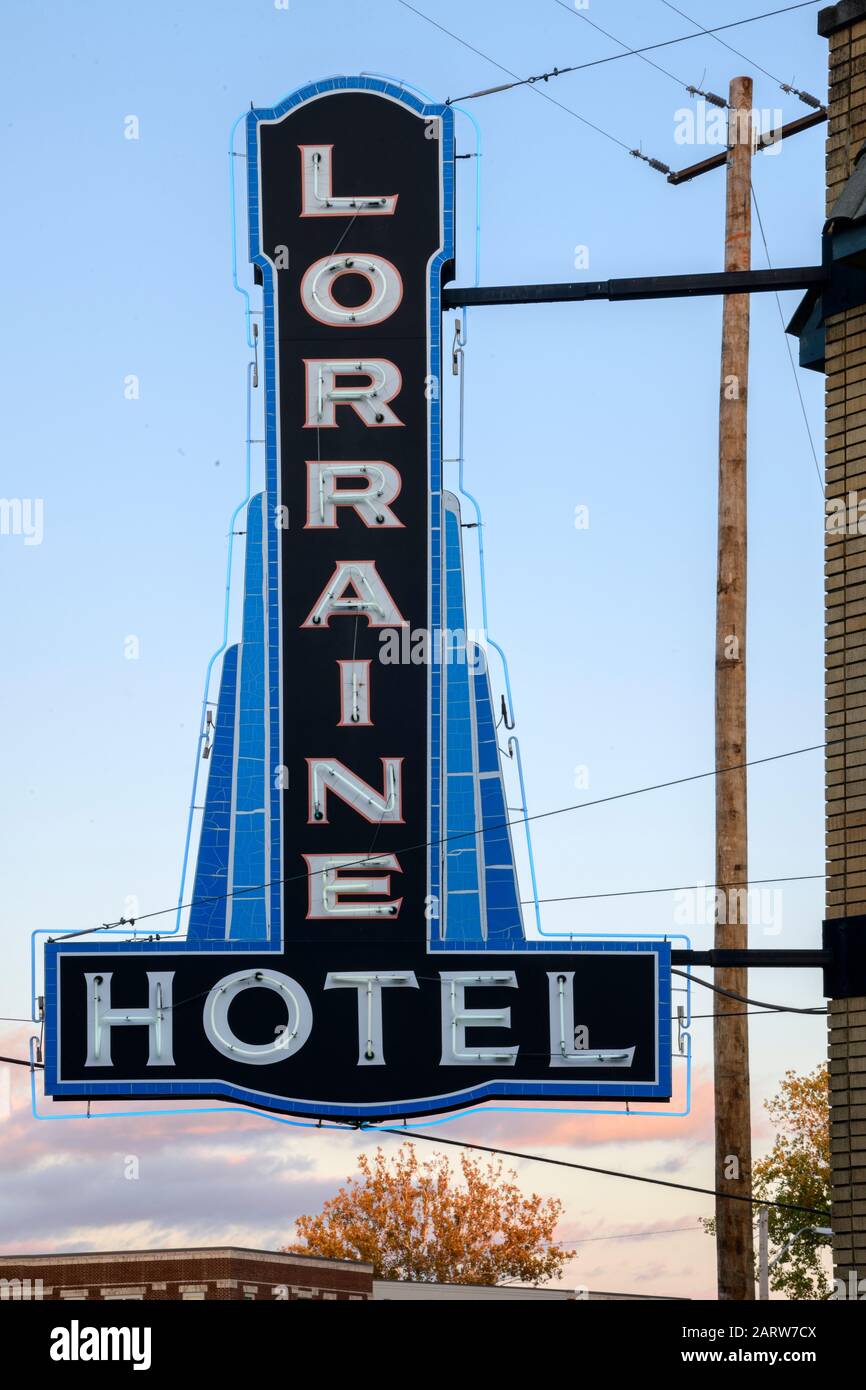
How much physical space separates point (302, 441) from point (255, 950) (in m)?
4.33

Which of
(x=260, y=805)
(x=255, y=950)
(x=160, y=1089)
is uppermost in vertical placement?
(x=260, y=805)

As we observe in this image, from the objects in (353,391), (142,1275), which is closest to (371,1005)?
(353,391)

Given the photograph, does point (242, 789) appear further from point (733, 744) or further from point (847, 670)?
point (847, 670)

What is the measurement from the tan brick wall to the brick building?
34659mm

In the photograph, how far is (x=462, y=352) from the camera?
15695mm

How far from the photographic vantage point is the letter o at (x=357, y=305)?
15.8m

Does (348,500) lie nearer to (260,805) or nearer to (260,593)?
(260,593)

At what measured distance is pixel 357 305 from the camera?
622 inches

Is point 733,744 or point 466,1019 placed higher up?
point 733,744

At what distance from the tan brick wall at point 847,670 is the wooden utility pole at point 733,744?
1.82m

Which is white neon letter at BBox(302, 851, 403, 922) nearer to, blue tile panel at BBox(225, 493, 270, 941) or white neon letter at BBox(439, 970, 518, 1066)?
blue tile panel at BBox(225, 493, 270, 941)

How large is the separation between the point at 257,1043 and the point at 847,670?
5468 mm

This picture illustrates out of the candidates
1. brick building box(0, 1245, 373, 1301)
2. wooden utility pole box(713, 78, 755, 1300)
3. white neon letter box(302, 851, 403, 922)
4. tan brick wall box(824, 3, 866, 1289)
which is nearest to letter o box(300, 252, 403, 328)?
wooden utility pole box(713, 78, 755, 1300)
